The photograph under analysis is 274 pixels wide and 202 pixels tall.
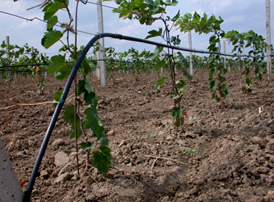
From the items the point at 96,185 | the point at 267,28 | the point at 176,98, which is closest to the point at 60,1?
the point at 96,185

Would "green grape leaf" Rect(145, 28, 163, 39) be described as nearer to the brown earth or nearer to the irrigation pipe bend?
the irrigation pipe bend

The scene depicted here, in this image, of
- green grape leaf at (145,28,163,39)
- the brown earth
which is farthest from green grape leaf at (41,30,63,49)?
green grape leaf at (145,28,163,39)

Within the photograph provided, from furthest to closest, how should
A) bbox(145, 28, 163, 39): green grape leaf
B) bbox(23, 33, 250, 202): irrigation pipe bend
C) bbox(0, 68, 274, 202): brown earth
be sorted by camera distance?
bbox(145, 28, 163, 39): green grape leaf < bbox(0, 68, 274, 202): brown earth < bbox(23, 33, 250, 202): irrigation pipe bend

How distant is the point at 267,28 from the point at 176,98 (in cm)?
867

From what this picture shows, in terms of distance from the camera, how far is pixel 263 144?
2645 millimetres

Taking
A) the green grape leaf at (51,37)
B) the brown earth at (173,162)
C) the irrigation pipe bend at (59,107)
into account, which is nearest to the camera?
the irrigation pipe bend at (59,107)

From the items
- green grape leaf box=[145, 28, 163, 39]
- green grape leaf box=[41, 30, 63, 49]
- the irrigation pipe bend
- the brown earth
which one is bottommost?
the brown earth

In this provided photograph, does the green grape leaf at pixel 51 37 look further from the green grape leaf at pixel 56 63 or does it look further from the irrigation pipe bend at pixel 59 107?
the irrigation pipe bend at pixel 59 107

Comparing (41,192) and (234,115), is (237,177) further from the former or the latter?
(234,115)

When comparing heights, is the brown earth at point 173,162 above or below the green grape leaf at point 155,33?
below

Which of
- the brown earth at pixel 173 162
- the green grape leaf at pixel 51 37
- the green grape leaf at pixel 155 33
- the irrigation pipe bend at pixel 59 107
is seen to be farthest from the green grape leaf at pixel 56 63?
the green grape leaf at pixel 155 33

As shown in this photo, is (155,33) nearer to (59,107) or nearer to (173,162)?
(173,162)

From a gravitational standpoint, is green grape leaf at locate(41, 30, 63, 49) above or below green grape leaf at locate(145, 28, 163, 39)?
below

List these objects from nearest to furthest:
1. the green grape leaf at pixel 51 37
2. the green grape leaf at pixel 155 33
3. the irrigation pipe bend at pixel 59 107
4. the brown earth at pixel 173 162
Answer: the irrigation pipe bend at pixel 59 107 → the green grape leaf at pixel 51 37 → the brown earth at pixel 173 162 → the green grape leaf at pixel 155 33
